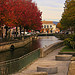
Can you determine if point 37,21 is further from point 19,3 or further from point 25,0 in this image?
point 19,3

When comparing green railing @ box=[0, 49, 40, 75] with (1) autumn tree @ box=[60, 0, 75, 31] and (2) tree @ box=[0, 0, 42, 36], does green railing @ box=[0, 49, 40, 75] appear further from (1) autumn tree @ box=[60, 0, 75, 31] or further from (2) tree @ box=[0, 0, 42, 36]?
(1) autumn tree @ box=[60, 0, 75, 31]

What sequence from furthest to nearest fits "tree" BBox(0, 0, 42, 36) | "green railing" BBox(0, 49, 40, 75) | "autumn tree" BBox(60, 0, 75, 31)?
"autumn tree" BBox(60, 0, 75, 31) → "tree" BBox(0, 0, 42, 36) → "green railing" BBox(0, 49, 40, 75)

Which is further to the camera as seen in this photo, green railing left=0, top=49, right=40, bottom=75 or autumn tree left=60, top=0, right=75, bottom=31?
autumn tree left=60, top=0, right=75, bottom=31

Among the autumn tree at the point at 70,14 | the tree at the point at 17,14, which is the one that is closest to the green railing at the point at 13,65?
the tree at the point at 17,14

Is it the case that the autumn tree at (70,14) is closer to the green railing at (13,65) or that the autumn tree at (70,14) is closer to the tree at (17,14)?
Result: the tree at (17,14)

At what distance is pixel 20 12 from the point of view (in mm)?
72312

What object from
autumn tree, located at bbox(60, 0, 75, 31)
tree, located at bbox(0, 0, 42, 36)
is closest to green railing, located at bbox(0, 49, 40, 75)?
tree, located at bbox(0, 0, 42, 36)

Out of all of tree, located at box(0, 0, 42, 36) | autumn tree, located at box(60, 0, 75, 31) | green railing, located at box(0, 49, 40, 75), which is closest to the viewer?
green railing, located at box(0, 49, 40, 75)

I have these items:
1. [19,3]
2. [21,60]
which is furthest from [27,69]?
[19,3]

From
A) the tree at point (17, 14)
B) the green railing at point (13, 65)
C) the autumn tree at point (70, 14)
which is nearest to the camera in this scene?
the green railing at point (13, 65)

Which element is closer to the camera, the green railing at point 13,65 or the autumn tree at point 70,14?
the green railing at point 13,65

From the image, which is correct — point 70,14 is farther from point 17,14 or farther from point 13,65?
point 13,65

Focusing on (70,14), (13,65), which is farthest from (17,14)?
(13,65)

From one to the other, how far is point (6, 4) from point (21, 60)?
3723 centimetres
